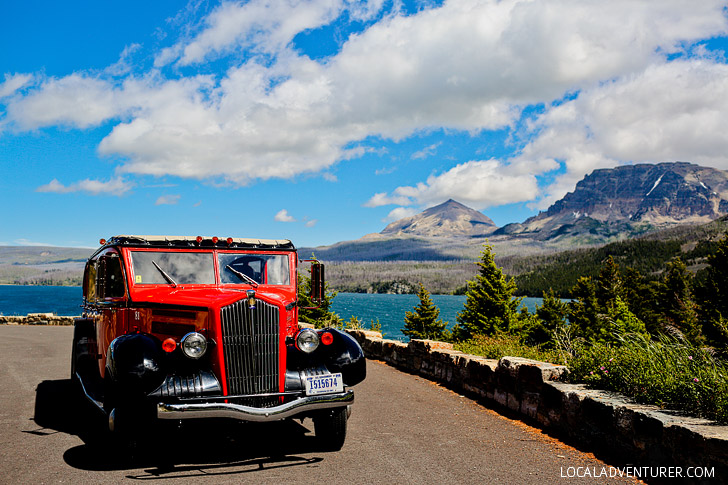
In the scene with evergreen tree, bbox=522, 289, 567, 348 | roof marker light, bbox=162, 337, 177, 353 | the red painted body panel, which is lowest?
evergreen tree, bbox=522, 289, 567, 348

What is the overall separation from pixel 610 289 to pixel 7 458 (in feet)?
242

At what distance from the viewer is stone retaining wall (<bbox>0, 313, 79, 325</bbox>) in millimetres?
28984

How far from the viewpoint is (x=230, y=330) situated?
6.41 metres

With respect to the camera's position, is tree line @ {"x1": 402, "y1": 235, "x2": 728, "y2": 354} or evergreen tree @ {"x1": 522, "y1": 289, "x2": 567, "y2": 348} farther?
evergreen tree @ {"x1": 522, "y1": 289, "x2": 567, "y2": 348}

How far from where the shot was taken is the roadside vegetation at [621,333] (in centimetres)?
626

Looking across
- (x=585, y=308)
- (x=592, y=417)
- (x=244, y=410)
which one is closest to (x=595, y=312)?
(x=585, y=308)

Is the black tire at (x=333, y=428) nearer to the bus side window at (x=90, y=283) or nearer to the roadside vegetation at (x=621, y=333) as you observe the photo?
the roadside vegetation at (x=621, y=333)

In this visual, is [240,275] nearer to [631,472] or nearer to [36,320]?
[631,472]

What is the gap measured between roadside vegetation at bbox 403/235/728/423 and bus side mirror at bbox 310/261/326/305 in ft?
12.3

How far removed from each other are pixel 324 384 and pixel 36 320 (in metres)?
28.6

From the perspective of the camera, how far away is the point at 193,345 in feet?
20.6

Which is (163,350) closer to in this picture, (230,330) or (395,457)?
(230,330)

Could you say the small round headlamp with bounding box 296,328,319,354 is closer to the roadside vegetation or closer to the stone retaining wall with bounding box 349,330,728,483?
the stone retaining wall with bounding box 349,330,728,483

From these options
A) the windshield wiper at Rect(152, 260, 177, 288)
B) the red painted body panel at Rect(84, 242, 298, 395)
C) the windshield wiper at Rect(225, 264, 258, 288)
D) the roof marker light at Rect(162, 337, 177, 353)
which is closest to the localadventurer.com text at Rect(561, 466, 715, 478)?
the red painted body panel at Rect(84, 242, 298, 395)
